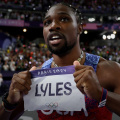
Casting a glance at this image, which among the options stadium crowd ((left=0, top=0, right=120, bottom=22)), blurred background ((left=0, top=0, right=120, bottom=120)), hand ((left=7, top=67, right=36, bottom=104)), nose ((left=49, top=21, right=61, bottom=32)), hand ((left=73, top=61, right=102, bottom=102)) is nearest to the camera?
hand ((left=73, top=61, right=102, bottom=102))

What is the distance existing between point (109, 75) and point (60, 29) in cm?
61

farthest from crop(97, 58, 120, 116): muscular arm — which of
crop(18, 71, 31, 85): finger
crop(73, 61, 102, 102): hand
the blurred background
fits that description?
the blurred background

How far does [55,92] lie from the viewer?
4.54 ft

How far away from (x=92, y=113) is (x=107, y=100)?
35cm

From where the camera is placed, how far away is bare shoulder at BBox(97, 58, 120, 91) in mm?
1416

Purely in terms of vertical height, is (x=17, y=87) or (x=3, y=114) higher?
(x=17, y=87)

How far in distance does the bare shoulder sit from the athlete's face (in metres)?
0.37

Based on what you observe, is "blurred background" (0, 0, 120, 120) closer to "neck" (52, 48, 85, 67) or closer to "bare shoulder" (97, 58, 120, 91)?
"neck" (52, 48, 85, 67)

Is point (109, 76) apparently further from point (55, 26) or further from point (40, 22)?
point (40, 22)

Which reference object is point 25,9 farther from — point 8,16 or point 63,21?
point 63,21

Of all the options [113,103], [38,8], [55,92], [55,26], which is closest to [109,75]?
[113,103]

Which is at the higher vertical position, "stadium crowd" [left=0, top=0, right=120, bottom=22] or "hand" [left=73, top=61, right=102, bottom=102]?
"stadium crowd" [left=0, top=0, right=120, bottom=22]

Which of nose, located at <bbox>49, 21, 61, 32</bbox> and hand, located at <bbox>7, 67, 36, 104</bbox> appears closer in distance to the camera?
hand, located at <bbox>7, 67, 36, 104</bbox>

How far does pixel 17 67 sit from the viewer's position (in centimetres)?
932
